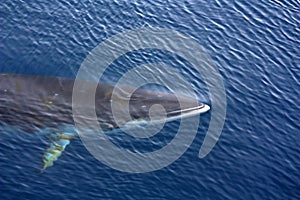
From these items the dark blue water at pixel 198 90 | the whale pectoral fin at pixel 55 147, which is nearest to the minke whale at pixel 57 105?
the whale pectoral fin at pixel 55 147

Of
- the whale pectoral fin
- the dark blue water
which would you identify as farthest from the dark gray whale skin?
the dark blue water

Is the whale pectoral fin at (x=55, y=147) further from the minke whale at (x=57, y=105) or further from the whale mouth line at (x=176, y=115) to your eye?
the whale mouth line at (x=176, y=115)

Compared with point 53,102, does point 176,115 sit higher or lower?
higher

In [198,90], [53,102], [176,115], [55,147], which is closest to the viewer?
[55,147]

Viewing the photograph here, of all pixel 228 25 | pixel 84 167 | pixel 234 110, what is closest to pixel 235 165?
pixel 234 110

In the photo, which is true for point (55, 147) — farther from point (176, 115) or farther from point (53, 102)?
point (176, 115)

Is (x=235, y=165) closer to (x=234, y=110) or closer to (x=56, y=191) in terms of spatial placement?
(x=234, y=110)

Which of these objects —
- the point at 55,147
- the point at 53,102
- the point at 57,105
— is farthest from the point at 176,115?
the point at 55,147
